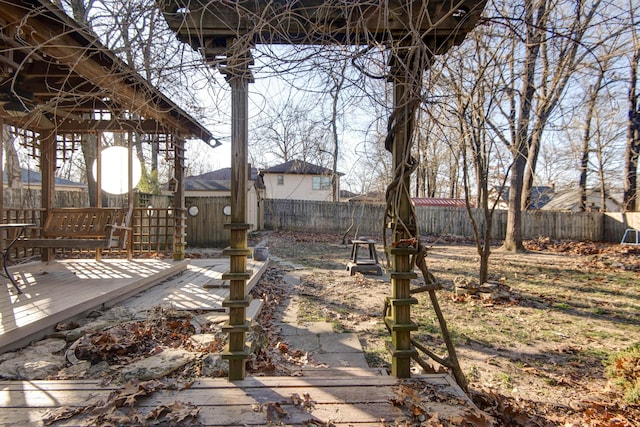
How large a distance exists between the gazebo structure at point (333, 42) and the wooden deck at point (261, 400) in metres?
0.18

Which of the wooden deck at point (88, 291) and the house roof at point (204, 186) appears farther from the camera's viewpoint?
the house roof at point (204, 186)

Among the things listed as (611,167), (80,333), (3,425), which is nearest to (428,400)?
(3,425)

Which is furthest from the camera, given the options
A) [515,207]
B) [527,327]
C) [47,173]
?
[515,207]

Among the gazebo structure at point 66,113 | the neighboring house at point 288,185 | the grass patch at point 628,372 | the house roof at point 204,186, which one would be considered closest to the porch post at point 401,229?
the grass patch at point 628,372

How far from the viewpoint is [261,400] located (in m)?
1.69

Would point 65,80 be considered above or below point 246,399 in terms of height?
above

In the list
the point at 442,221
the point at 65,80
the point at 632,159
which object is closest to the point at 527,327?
the point at 65,80

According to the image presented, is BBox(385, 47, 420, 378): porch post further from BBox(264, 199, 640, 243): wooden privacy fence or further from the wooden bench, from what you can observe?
BBox(264, 199, 640, 243): wooden privacy fence

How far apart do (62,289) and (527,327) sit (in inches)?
209

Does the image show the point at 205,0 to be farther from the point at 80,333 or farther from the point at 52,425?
the point at 80,333

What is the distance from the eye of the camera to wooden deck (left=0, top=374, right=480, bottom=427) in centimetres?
154

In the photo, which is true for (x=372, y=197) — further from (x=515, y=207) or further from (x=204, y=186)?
(x=204, y=186)

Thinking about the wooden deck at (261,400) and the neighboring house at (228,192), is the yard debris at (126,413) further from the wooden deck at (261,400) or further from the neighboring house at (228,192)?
the neighboring house at (228,192)

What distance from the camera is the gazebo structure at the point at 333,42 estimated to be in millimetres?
1791
